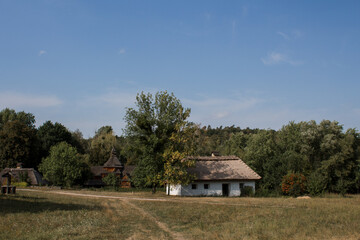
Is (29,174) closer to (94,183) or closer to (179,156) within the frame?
(94,183)

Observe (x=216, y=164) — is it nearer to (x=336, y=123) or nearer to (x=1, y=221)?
(x=336, y=123)

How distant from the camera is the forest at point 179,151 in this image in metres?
39.5

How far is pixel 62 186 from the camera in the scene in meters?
54.2

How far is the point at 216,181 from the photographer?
42.6m

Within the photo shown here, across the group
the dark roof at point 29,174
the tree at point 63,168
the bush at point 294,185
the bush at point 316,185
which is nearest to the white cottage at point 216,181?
the bush at point 294,185

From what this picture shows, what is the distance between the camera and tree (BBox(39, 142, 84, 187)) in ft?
173

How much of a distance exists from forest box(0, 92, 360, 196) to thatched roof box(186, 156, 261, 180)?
9.02ft

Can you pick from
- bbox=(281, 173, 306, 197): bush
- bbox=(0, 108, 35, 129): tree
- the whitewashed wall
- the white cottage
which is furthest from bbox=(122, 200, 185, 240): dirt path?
bbox=(0, 108, 35, 129): tree

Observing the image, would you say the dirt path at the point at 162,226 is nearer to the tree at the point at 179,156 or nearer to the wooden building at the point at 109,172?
the tree at the point at 179,156

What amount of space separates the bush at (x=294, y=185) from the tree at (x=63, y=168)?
32.4 meters

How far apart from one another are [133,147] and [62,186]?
857 inches

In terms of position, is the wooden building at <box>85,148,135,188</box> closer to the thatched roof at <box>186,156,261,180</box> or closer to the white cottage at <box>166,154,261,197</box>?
the thatched roof at <box>186,156,261,180</box>

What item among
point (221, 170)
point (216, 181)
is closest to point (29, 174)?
point (216, 181)

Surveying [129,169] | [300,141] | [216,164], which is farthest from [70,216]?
[129,169]
